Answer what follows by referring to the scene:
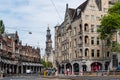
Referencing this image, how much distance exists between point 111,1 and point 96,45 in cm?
1300

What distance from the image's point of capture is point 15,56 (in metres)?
116

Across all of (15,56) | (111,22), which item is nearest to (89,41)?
(111,22)

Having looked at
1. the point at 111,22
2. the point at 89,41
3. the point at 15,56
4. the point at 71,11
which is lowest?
the point at 15,56

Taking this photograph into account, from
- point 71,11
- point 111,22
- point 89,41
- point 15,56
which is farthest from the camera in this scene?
point 15,56

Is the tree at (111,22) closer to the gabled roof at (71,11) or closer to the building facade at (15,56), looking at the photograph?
the gabled roof at (71,11)

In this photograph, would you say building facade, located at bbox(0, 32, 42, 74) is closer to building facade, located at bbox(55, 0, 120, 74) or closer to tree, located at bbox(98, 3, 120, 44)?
building facade, located at bbox(55, 0, 120, 74)

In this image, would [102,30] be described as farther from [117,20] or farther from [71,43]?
[71,43]

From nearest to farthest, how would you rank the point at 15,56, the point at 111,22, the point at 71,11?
the point at 111,22
the point at 71,11
the point at 15,56

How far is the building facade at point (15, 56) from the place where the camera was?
3943 inches

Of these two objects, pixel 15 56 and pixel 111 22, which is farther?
pixel 15 56

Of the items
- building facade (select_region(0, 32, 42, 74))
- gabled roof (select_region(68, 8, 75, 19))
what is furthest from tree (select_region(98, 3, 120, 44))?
building facade (select_region(0, 32, 42, 74))

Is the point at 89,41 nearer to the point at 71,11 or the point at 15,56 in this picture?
the point at 71,11

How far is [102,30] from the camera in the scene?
6919 centimetres

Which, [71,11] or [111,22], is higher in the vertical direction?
[71,11]
